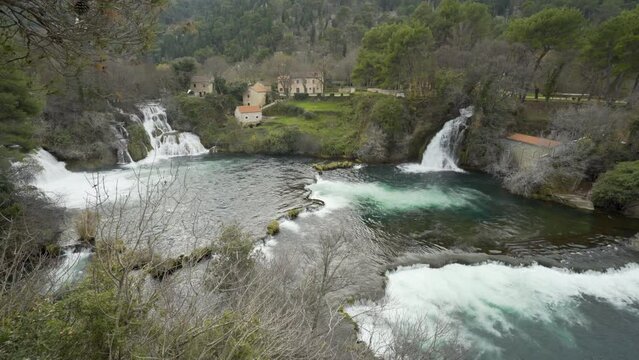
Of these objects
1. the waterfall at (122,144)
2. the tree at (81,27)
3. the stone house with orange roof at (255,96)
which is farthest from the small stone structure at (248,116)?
the tree at (81,27)

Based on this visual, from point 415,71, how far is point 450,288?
91.4 ft

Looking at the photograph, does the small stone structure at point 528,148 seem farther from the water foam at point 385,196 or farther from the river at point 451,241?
the water foam at point 385,196

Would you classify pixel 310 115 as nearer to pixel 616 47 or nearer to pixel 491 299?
pixel 616 47

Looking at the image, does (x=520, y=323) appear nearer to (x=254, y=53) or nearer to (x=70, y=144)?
(x=70, y=144)

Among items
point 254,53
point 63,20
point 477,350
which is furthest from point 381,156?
point 254,53

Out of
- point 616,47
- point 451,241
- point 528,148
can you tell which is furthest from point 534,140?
point 451,241

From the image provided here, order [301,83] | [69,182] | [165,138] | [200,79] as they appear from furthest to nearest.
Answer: [301,83]
[200,79]
[165,138]
[69,182]

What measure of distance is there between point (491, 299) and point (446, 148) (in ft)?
70.0

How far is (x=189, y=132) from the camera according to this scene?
39094mm

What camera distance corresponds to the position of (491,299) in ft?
42.1

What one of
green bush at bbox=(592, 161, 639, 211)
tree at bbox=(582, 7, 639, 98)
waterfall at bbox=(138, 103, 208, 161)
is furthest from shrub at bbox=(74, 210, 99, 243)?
tree at bbox=(582, 7, 639, 98)

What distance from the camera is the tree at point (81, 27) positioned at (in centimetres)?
405

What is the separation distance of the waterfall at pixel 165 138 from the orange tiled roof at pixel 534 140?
3119 cm

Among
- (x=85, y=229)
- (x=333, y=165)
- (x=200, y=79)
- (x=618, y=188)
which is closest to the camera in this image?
(x=85, y=229)
